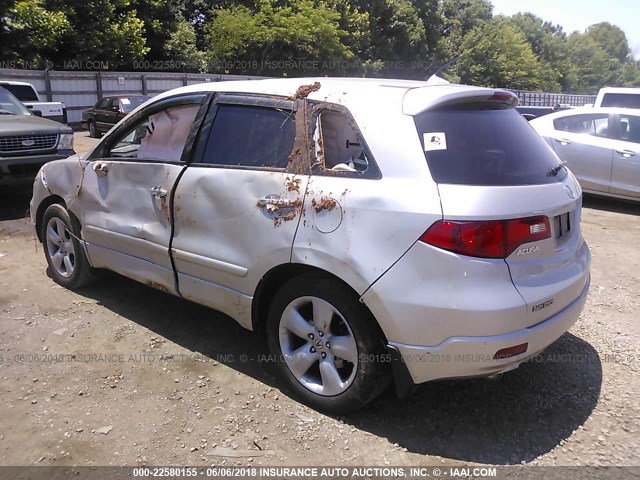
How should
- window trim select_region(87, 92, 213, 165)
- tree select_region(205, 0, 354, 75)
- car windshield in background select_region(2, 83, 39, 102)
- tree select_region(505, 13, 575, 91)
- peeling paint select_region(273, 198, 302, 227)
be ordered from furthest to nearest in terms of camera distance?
tree select_region(505, 13, 575, 91)
tree select_region(205, 0, 354, 75)
car windshield in background select_region(2, 83, 39, 102)
window trim select_region(87, 92, 213, 165)
peeling paint select_region(273, 198, 302, 227)

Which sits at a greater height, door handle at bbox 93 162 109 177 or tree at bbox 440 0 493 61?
tree at bbox 440 0 493 61

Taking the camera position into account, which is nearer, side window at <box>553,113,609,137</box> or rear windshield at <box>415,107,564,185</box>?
rear windshield at <box>415,107,564,185</box>

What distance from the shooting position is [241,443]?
2.89 meters

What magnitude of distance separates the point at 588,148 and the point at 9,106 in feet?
28.8

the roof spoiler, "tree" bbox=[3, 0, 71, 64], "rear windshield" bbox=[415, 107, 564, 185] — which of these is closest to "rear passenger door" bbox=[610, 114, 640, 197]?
"rear windshield" bbox=[415, 107, 564, 185]

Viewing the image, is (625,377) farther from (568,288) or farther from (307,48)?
(307,48)

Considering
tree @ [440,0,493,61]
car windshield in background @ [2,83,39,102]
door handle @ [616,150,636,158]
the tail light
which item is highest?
tree @ [440,0,493,61]

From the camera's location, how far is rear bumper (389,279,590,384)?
2605 mm

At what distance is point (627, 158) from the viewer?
26.7ft

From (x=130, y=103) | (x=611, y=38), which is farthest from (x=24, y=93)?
(x=611, y=38)

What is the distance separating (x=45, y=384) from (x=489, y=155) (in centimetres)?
291

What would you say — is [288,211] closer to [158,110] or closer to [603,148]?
[158,110]

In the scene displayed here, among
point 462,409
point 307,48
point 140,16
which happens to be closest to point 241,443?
point 462,409

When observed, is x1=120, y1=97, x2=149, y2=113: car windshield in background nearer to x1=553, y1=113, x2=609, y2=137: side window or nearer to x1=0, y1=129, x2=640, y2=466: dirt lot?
x1=553, y1=113, x2=609, y2=137: side window
